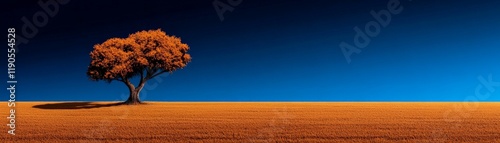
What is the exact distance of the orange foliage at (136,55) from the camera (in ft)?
138

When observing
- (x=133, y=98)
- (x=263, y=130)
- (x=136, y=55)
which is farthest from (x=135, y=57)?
(x=263, y=130)

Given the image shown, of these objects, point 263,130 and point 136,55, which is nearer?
point 263,130

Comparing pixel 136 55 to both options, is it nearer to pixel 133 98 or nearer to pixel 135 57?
pixel 135 57

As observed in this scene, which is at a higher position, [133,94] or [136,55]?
[136,55]

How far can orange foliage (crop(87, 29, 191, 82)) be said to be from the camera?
4212 centimetres

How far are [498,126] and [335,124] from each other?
8.02 m

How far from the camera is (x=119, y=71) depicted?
42.2 meters

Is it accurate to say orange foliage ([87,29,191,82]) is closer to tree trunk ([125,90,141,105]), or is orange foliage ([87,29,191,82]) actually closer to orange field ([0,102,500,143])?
tree trunk ([125,90,141,105])

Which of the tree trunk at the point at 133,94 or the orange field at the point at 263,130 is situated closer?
the orange field at the point at 263,130

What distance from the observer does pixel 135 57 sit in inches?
1713

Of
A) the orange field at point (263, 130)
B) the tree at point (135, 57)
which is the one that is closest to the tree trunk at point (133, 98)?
the tree at point (135, 57)

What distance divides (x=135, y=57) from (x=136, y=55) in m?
0.22

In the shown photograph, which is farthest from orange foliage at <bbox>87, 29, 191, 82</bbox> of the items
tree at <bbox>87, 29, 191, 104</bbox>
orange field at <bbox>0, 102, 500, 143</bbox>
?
orange field at <bbox>0, 102, 500, 143</bbox>

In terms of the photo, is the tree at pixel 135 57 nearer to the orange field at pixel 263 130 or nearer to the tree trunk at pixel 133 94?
the tree trunk at pixel 133 94
